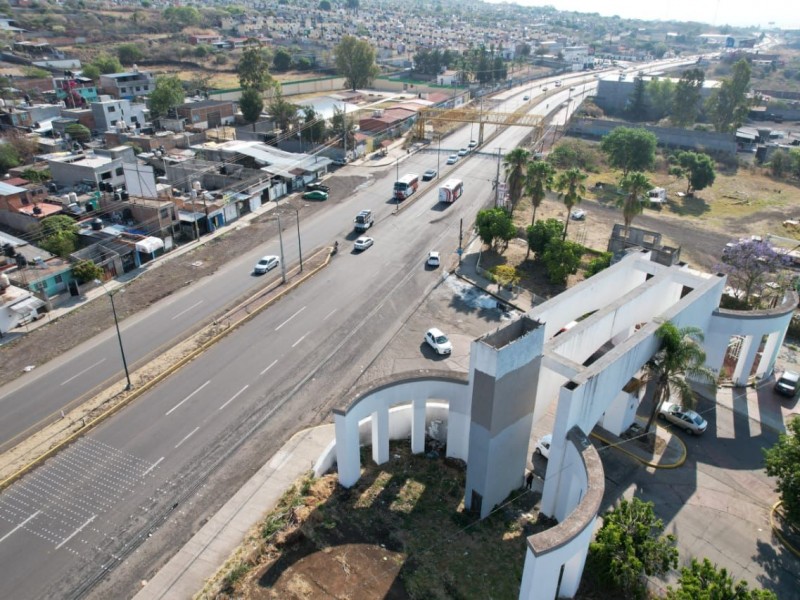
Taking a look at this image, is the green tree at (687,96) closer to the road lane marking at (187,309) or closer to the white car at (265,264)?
the white car at (265,264)

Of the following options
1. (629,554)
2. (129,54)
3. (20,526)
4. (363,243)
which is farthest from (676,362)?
(129,54)

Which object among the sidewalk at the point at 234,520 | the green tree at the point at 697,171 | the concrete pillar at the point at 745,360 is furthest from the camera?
the green tree at the point at 697,171

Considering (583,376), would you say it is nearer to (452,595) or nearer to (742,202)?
(452,595)

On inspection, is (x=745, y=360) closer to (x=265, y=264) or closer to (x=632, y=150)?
(x=265, y=264)

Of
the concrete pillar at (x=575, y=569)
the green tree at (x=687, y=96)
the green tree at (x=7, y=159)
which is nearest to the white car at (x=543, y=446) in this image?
the concrete pillar at (x=575, y=569)

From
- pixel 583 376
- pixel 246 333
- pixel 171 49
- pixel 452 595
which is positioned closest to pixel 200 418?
pixel 246 333

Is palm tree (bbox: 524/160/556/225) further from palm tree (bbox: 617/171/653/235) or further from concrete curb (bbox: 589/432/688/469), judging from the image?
concrete curb (bbox: 589/432/688/469)

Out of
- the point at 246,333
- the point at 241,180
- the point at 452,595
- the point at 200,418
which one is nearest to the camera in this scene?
the point at 452,595
